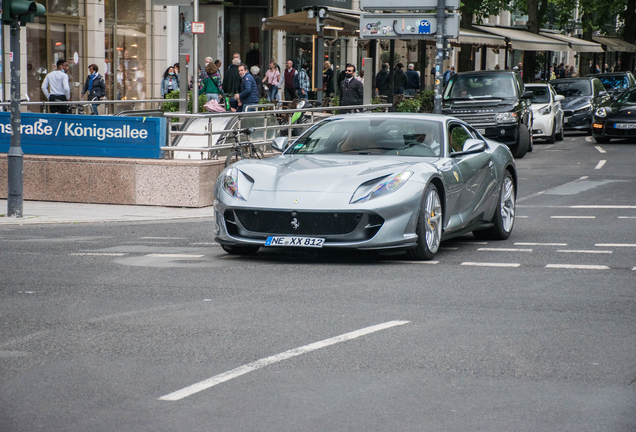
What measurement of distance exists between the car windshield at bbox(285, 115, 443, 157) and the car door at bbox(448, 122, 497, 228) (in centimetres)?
25

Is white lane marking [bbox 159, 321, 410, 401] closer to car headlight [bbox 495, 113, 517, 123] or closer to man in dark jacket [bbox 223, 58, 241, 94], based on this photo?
car headlight [bbox 495, 113, 517, 123]

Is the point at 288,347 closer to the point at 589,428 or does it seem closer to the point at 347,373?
the point at 347,373

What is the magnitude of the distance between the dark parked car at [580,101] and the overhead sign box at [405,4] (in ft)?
34.9

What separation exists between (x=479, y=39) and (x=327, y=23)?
331 inches

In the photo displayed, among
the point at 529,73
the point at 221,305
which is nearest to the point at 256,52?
the point at 529,73

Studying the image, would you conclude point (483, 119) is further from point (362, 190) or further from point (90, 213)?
point (362, 190)

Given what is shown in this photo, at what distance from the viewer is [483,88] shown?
2427 cm

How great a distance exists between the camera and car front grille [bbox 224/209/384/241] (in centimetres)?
861

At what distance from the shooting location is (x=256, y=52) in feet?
122

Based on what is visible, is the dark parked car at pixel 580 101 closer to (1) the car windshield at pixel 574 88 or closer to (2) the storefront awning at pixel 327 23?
(1) the car windshield at pixel 574 88

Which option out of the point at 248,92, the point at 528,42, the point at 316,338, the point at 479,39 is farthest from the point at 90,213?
the point at 528,42

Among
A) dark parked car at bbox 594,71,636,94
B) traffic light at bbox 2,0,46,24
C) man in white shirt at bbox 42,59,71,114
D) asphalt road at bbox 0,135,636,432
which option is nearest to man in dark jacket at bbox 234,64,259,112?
man in white shirt at bbox 42,59,71,114

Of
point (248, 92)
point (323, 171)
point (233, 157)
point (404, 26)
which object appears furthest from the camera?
point (248, 92)

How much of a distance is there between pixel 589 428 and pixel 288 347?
1.92 m
